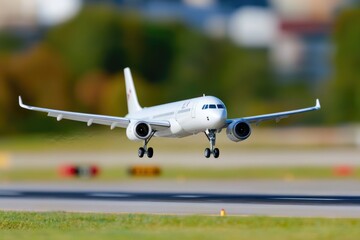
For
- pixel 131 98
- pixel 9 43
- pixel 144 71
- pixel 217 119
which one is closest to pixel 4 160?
pixel 144 71

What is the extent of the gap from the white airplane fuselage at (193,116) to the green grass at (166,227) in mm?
7006

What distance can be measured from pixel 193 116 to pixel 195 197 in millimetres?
16006

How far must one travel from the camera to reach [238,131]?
76.1 meters

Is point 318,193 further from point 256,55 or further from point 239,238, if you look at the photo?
point 256,55

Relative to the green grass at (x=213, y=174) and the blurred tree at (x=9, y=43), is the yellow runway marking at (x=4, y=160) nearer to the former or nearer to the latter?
the green grass at (x=213, y=174)

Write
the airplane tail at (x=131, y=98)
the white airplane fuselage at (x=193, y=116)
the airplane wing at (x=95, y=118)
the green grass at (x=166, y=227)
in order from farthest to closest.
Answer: the airplane tail at (x=131, y=98), the airplane wing at (x=95, y=118), the white airplane fuselage at (x=193, y=116), the green grass at (x=166, y=227)

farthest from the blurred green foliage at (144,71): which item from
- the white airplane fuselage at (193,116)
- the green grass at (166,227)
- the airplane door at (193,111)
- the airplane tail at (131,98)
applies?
the green grass at (166,227)

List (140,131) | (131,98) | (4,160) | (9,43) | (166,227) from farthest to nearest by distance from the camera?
(9,43) < (4,160) < (131,98) < (140,131) < (166,227)

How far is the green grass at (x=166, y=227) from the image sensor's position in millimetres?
60531

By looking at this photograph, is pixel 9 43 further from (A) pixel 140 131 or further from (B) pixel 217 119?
(B) pixel 217 119

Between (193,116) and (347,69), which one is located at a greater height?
(347,69)

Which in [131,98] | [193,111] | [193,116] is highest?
[131,98]

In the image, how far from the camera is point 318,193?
309 ft

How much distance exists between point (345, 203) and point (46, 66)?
100284 millimetres
